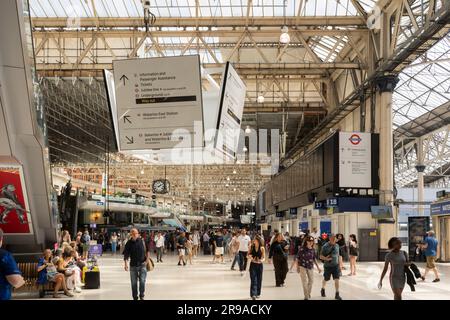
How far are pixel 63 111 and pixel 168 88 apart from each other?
3117 cm

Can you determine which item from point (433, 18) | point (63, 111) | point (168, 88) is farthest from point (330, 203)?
point (63, 111)

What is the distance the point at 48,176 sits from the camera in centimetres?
1466

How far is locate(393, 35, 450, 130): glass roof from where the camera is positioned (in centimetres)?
2667

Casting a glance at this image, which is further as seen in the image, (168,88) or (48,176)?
(48,176)

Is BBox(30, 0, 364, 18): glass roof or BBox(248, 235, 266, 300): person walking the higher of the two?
BBox(30, 0, 364, 18): glass roof

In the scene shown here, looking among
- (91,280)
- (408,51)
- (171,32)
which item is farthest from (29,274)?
(408,51)

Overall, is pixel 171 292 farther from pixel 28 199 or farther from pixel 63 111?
pixel 63 111

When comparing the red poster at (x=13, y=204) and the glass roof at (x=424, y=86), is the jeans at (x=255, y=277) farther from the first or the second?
the glass roof at (x=424, y=86)

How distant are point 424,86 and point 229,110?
25.1 meters

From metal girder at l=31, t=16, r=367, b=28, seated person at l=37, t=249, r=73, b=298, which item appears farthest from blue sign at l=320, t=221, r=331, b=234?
seated person at l=37, t=249, r=73, b=298

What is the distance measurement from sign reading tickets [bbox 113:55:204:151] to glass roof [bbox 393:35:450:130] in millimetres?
19506

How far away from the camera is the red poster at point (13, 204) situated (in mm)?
13352

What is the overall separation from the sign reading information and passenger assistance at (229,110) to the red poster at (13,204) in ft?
21.4

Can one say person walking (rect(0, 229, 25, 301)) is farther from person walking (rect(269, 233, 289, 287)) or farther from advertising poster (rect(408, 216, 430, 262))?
advertising poster (rect(408, 216, 430, 262))
